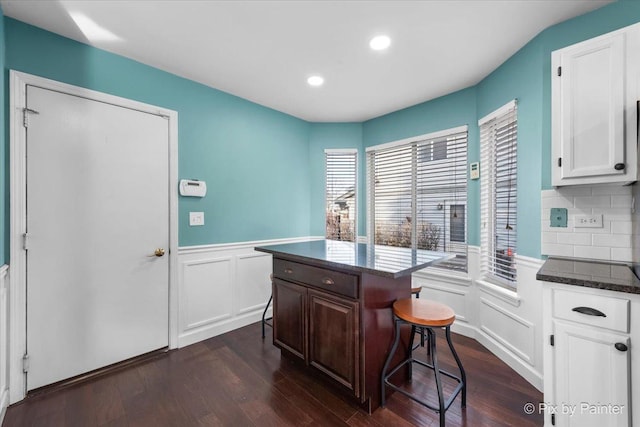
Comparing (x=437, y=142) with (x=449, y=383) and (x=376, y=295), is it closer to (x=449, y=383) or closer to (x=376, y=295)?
(x=376, y=295)

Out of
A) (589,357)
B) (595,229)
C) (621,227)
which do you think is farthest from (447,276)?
(589,357)

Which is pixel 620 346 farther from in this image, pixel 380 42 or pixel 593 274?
pixel 380 42

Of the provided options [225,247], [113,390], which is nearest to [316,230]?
[225,247]

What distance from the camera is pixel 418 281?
338 cm

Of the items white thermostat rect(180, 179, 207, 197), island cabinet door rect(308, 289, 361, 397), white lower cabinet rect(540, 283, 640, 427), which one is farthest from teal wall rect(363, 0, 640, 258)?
white thermostat rect(180, 179, 207, 197)

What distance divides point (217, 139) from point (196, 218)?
2.97ft

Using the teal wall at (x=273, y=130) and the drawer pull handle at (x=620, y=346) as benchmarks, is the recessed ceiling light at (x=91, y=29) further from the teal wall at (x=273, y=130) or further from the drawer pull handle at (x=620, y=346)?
the drawer pull handle at (x=620, y=346)

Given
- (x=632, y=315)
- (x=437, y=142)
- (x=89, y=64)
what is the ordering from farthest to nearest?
1. (x=437, y=142)
2. (x=89, y=64)
3. (x=632, y=315)

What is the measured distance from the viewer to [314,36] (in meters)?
2.06

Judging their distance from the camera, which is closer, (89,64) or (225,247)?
(89,64)

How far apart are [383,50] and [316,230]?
2503 millimetres

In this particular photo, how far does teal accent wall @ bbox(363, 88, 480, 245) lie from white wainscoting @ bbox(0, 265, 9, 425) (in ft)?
12.7

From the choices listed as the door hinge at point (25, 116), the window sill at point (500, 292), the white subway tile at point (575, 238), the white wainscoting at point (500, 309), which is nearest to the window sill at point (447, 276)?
the white wainscoting at point (500, 309)

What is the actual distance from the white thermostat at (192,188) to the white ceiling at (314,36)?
106 cm
